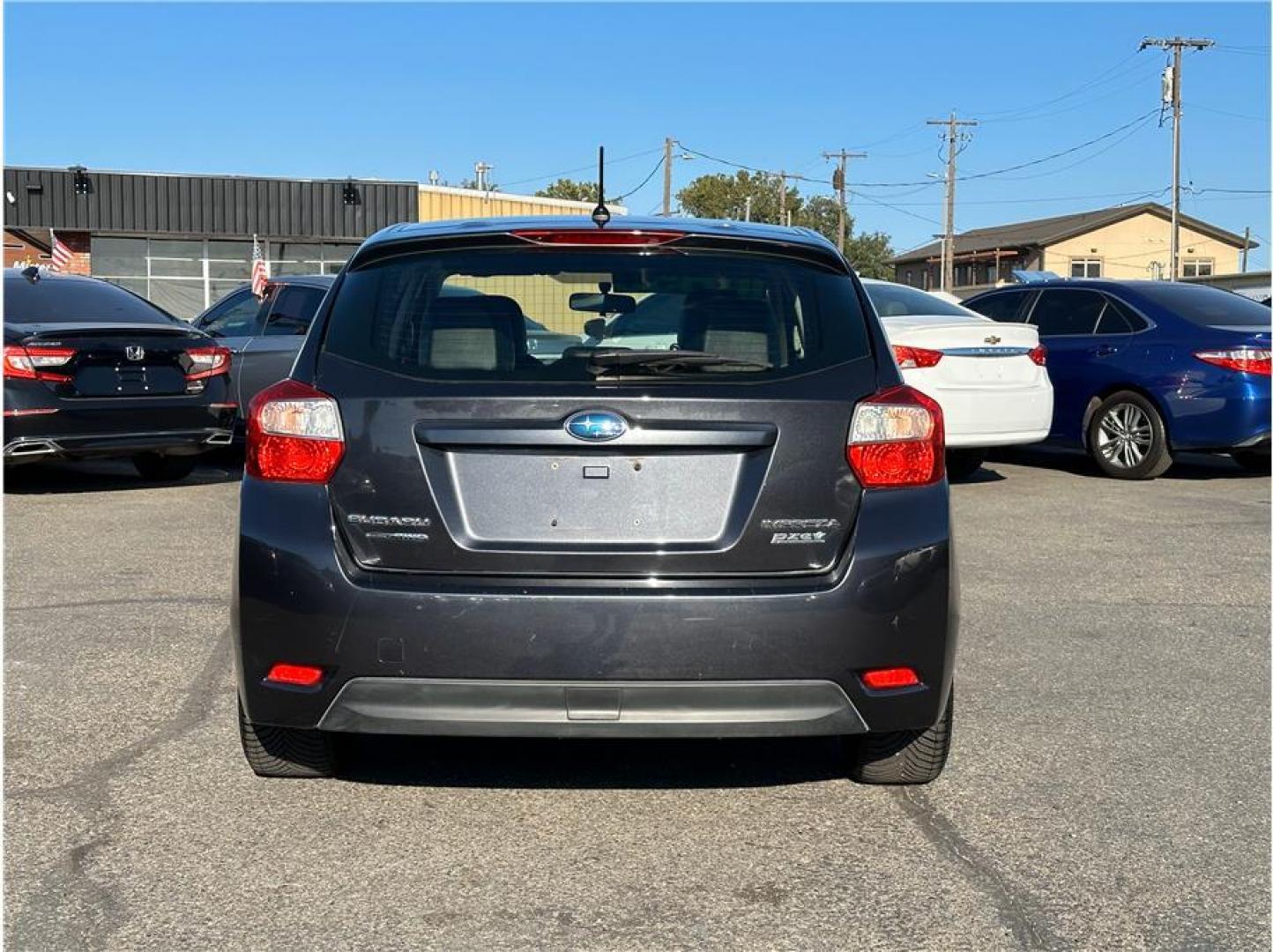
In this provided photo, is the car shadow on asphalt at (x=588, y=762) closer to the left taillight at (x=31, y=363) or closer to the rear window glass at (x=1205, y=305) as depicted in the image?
the left taillight at (x=31, y=363)

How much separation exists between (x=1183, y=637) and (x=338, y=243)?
41.3m

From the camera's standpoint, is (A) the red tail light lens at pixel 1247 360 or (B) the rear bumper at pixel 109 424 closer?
(B) the rear bumper at pixel 109 424

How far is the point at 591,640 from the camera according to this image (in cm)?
356

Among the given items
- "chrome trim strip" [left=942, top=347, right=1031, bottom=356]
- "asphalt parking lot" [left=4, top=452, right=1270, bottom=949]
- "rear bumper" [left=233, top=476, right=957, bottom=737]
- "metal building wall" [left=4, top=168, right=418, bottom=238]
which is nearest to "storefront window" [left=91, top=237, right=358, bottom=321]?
"metal building wall" [left=4, top=168, right=418, bottom=238]

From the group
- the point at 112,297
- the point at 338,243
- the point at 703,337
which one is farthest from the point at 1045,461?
the point at 338,243

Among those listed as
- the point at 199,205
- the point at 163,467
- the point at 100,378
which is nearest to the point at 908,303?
the point at 163,467

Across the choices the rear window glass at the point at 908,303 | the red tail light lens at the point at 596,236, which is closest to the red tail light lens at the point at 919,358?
the rear window glass at the point at 908,303

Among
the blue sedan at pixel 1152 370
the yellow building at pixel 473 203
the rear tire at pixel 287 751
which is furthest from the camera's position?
the yellow building at pixel 473 203

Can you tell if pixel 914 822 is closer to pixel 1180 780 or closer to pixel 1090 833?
pixel 1090 833

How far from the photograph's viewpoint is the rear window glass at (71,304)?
10.3 metres

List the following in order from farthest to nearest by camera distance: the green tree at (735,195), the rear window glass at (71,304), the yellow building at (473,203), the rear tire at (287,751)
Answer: the green tree at (735,195) < the yellow building at (473,203) < the rear window glass at (71,304) < the rear tire at (287,751)

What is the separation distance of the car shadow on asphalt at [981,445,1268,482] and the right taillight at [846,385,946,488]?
8.41 meters

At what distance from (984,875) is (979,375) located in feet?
23.7

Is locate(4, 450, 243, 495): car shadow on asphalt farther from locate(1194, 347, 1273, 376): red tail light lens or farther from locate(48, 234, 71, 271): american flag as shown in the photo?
locate(48, 234, 71, 271): american flag
